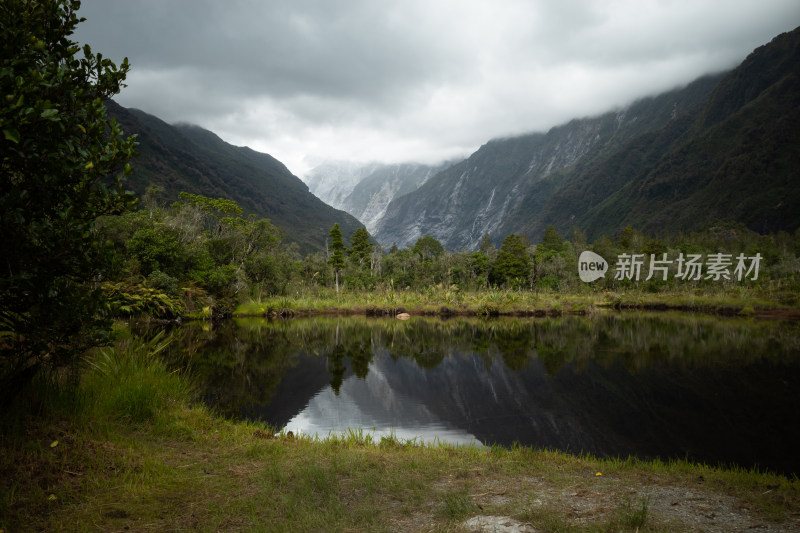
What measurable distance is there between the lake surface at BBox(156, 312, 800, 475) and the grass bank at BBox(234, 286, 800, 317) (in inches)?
431

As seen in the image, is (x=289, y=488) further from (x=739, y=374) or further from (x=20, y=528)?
(x=739, y=374)

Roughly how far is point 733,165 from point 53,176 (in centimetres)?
16225

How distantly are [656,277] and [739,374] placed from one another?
117ft

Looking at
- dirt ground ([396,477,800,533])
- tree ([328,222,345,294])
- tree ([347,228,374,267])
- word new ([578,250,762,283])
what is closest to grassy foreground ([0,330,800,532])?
dirt ground ([396,477,800,533])

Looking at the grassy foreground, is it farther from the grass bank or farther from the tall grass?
the grass bank

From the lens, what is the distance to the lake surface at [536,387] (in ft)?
27.2

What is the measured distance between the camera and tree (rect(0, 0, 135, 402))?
3.04m

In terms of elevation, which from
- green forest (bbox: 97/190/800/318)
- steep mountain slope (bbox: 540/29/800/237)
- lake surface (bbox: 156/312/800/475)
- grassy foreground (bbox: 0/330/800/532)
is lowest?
lake surface (bbox: 156/312/800/475)

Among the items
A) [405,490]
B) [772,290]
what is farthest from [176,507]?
[772,290]

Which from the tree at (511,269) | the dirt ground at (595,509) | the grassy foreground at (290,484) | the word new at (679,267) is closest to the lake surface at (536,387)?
the grassy foreground at (290,484)

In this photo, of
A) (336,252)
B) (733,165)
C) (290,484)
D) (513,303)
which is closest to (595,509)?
(290,484)

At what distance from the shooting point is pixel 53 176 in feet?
10.3

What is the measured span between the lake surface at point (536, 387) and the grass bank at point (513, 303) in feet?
35.9

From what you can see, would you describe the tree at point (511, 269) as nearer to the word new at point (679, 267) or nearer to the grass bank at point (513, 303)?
the word new at point (679, 267)
